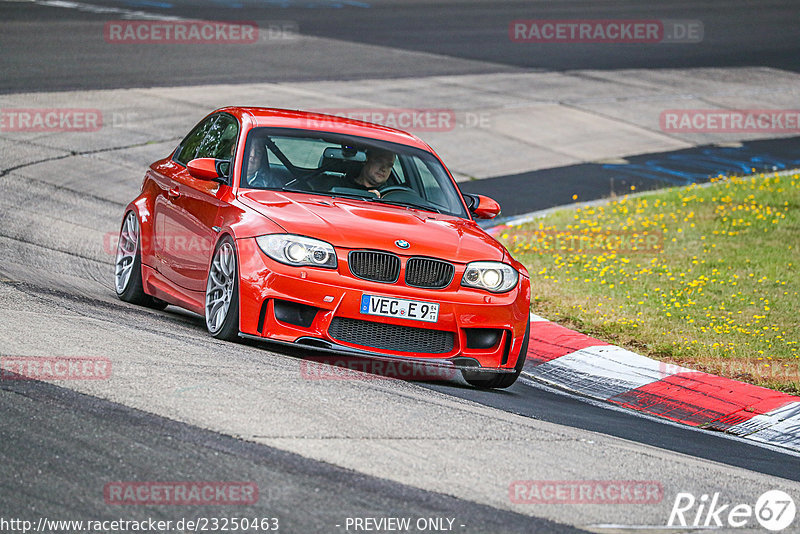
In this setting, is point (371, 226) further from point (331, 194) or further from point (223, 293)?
point (223, 293)

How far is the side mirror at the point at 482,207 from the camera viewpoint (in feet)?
29.3

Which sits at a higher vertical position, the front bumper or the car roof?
the car roof

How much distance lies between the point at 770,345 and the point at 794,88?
1814 centimetres

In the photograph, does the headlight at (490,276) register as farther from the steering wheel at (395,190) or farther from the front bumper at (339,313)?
the steering wheel at (395,190)

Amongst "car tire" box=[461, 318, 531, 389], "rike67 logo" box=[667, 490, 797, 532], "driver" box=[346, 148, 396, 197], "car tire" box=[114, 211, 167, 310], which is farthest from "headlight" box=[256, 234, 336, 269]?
"rike67 logo" box=[667, 490, 797, 532]

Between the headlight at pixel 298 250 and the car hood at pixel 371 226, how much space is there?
0.18ft

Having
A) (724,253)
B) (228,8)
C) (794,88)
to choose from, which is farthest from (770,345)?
(228,8)

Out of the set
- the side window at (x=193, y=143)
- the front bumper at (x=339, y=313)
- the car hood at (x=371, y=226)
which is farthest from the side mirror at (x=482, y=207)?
the side window at (x=193, y=143)

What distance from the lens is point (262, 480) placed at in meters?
4.97

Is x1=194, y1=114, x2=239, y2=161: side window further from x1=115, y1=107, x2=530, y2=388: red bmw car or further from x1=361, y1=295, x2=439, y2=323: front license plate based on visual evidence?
x1=361, y1=295, x2=439, y2=323: front license plate

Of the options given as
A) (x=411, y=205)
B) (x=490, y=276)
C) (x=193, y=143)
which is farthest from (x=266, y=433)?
(x=193, y=143)

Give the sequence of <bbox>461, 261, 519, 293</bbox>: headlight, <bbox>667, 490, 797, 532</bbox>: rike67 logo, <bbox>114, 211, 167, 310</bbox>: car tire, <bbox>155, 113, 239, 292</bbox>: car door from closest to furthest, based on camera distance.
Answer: <bbox>667, 490, 797, 532</bbox>: rike67 logo → <bbox>461, 261, 519, 293</bbox>: headlight → <bbox>155, 113, 239, 292</bbox>: car door → <bbox>114, 211, 167, 310</bbox>: car tire

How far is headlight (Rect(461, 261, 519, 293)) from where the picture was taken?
7688 mm

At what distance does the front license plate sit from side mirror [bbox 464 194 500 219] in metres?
1.65
